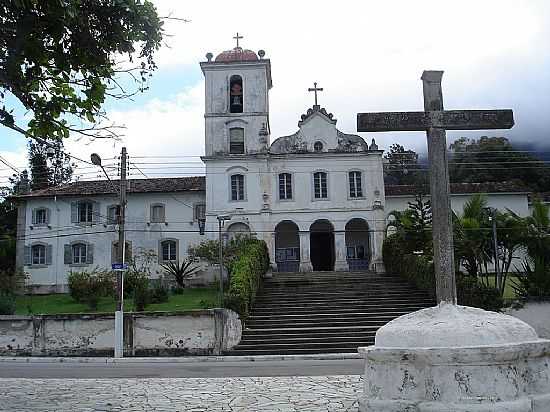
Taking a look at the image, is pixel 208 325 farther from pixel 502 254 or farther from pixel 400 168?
pixel 400 168

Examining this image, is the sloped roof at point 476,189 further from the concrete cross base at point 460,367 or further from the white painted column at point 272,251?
the concrete cross base at point 460,367

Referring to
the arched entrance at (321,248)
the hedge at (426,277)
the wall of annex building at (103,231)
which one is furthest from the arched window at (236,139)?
the hedge at (426,277)

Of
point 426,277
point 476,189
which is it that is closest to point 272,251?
point 426,277

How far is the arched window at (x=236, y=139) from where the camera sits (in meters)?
35.1

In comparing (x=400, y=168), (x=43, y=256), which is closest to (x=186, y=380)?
(x=43, y=256)

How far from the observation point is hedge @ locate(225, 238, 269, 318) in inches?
890

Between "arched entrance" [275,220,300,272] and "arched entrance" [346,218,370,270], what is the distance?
2952 millimetres

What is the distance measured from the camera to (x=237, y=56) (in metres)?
35.7

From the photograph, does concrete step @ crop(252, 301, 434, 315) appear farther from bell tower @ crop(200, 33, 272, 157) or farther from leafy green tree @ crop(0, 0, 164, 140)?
leafy green tree @ crop(0, 0, 164, 140)

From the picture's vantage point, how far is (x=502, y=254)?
27.8 metres

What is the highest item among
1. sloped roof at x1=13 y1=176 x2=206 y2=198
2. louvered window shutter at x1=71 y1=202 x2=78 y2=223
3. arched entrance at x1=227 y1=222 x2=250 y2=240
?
sloped roof at x1=13 y1=176 x2=206 y2=198

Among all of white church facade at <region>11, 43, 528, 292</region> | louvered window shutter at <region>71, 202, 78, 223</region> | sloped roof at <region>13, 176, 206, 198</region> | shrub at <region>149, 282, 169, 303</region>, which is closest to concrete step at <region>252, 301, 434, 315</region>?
shrub at <region>149, 282, 169, 303</region>

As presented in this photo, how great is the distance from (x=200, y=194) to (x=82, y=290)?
1062 cm

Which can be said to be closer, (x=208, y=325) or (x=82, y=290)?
(x=208, y=325)
